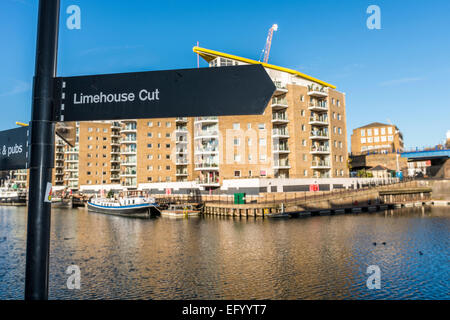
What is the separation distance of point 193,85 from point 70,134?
1887 millimetres

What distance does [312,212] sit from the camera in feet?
163

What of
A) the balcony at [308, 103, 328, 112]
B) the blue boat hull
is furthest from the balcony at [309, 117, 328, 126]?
the blue boat hull

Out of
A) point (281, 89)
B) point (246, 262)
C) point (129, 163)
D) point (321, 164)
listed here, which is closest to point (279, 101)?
point (281, 89)

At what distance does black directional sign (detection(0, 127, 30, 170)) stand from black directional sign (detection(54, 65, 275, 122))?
3.07 ft

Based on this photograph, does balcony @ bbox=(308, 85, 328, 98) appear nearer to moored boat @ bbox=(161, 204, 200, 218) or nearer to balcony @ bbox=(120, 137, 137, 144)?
moored boat @ bbox=(161, 204, 200, 218)

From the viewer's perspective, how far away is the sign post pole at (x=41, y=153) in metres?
3.31

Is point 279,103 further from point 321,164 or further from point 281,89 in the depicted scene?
point 321,164

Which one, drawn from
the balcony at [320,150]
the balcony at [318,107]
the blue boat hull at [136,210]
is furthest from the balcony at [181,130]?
the balcony at [320,150]

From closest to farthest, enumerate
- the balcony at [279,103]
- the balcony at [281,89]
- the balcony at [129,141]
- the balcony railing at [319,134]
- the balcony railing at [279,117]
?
the balcony at [279,103], the balcony at [281,89], the balcony railing at [279,117], the balcony railing at [319,134], the balcony at [129,141]

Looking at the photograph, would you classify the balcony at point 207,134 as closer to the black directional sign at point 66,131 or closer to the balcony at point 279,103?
the balcony at point 279,103

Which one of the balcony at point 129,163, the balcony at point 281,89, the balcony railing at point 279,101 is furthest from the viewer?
the balcony at point 129,163

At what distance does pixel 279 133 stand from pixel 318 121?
921 centimetres

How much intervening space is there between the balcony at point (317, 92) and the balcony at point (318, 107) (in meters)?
1.78

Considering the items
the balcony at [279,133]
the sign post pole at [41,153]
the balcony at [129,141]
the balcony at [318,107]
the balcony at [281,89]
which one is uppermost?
the balcony at [281,89]
